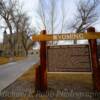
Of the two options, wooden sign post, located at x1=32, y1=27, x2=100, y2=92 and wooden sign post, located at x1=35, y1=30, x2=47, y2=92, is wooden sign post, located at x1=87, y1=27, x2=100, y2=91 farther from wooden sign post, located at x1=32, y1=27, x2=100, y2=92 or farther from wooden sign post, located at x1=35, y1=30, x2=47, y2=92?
wooden sign post, located at x1=35, y1=30, x2=47, y2=92

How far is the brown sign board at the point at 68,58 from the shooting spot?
24.9ft

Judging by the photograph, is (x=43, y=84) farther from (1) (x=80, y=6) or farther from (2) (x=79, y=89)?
(1) (x=80, y=6)

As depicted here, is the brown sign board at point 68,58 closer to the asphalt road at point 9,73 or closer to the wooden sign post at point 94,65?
the wooden sign post at point 94,65

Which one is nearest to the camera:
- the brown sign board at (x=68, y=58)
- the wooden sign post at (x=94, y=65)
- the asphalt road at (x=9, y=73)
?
the wooden sign post at (x=94, y=65)

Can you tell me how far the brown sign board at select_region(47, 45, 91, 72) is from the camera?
24.9ft

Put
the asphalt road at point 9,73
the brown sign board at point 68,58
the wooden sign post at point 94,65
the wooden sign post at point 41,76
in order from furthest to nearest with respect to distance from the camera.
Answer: the asphalt road at point 9,73, the brown sign board at point 68,58, the wooden sign post at point 41,76, the wooden sign post at point 94,65

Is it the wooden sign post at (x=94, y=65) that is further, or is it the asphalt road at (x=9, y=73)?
the asphalt road at (x=9, y=73)

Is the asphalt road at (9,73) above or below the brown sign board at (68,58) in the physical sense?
below

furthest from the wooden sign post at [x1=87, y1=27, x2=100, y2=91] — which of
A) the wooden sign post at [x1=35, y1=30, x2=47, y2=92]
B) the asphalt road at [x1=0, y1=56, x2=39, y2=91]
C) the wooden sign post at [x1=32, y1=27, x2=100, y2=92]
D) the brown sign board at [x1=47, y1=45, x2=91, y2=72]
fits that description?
the asphalt road at [x1=0, y1=56, x2=39, y2=91]

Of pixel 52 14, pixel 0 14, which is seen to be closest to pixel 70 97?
pixel 52 14

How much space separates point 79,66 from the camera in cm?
760

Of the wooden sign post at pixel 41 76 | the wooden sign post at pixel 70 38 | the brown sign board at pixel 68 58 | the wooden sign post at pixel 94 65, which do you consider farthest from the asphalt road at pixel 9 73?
the wooden sign post at pixel 94 65

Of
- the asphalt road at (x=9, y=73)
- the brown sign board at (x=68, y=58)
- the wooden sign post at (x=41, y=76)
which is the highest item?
the brown sign board at (x=68, y=58)

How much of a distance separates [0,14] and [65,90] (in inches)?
1532
